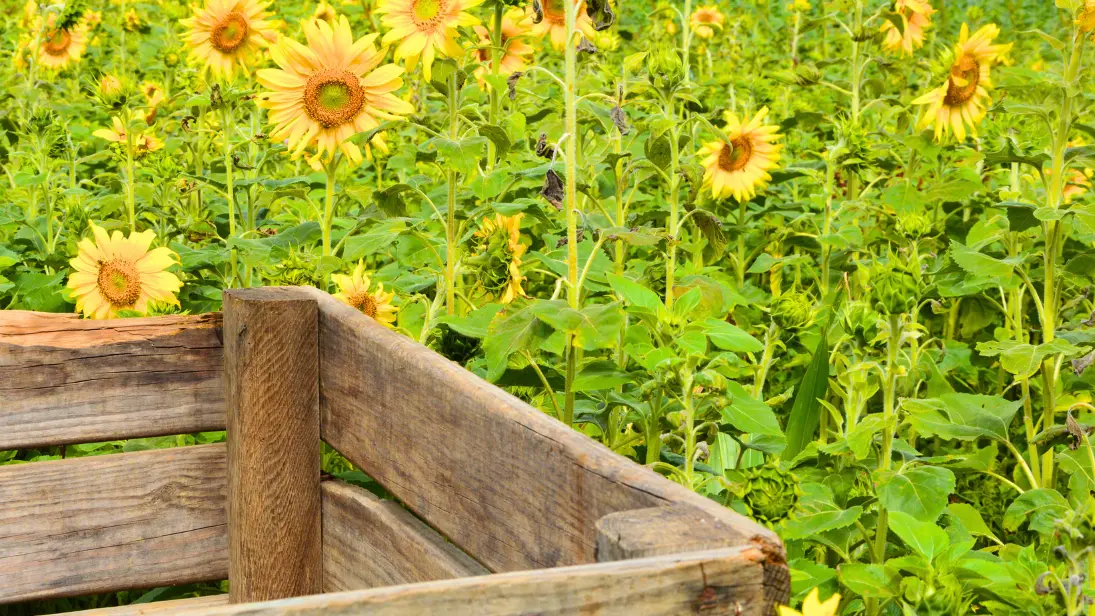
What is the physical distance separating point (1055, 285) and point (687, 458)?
3.59ft

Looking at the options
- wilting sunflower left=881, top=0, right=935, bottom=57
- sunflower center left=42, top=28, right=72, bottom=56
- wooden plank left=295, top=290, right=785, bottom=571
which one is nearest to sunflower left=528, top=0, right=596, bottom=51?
wooden plank left=295, top=290, right=785, bottom=571

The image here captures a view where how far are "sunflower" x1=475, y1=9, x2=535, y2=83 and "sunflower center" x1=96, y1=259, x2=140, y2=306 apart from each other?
2.20 ft

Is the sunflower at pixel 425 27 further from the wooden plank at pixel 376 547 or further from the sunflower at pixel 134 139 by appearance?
the sunflower at pixel 134 139

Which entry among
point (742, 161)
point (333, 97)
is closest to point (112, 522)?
point (333, 97)

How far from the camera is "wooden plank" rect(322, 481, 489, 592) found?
139 cm

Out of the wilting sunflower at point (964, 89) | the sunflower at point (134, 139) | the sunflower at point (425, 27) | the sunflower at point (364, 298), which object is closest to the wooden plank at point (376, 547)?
the sunflower at point (364, 298)

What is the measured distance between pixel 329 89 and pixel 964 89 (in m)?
1.33

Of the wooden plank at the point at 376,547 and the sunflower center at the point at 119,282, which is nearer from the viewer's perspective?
the wooden plank at the point at 376,547

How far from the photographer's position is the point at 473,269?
1832 millimetres

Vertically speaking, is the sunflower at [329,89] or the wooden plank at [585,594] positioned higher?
the sunflower at [329,89]

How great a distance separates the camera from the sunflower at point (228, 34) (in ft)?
7.09

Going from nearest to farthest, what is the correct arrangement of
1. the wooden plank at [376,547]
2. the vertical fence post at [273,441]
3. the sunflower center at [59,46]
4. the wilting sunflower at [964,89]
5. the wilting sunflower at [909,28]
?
1. the wooden plank at [376,547]
2. the vertical fence post at [273,441]
3. the wilting sunflower at [964,89]
4. the wilting sunflower at [909,28]
5. the sunflower center at [59,46]

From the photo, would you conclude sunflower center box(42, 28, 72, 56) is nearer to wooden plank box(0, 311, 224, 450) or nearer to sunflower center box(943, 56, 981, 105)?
wooden plank box(0, 311, 224, 450)

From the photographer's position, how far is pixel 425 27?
1.78 meters
